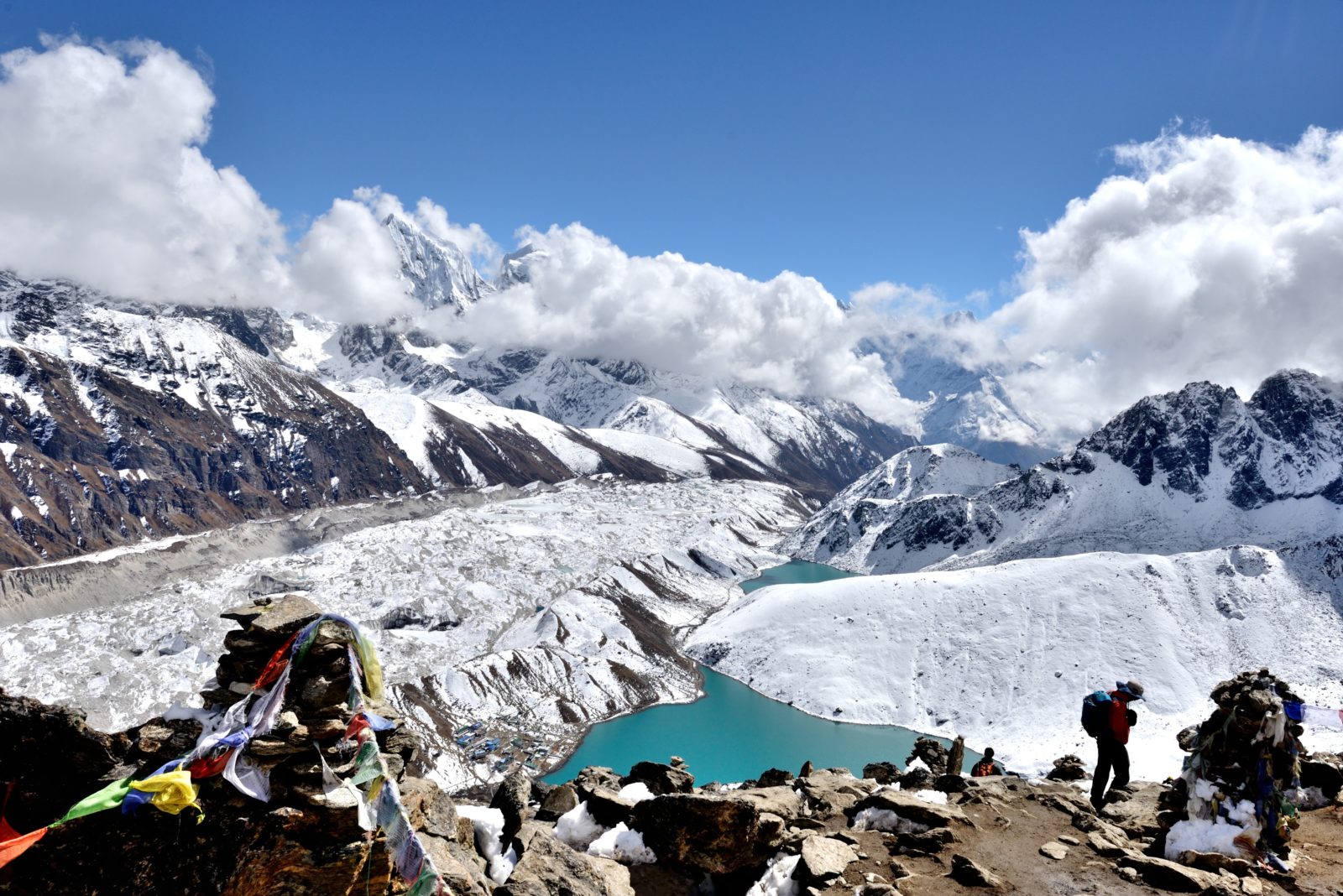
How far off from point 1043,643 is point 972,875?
102 m

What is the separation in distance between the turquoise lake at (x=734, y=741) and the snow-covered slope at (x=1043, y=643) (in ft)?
13.3

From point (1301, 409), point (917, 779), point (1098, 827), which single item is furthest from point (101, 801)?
point (1301, 409)

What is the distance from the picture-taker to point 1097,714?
1673 cm

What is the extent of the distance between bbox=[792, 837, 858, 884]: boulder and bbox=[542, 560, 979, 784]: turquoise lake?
75.4 meters

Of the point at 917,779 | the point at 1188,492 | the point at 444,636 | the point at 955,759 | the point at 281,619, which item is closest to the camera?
the point at 281,619

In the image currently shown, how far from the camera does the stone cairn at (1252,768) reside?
41.8 feet

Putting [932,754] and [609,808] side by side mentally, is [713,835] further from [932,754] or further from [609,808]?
[932,754]

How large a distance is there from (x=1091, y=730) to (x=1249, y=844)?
14.3 ft

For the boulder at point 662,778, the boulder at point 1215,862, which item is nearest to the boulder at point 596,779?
the boulder at point 662,778

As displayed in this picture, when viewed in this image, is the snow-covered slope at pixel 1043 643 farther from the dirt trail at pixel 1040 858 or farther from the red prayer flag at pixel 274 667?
the red prayer flag at pixel 274 667

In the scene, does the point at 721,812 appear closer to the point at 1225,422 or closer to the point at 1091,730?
the point at 1091,730

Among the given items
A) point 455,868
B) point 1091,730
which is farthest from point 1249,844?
point 455,868

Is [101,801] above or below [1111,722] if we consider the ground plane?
below

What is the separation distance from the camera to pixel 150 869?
10.2 m
